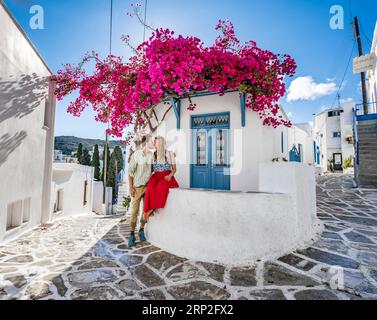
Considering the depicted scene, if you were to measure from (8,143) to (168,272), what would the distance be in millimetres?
4696

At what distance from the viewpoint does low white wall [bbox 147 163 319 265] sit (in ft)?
13.3

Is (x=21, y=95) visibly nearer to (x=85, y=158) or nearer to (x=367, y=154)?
(x=367, y=154)

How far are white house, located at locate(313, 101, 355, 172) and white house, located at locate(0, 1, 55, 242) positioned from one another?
3280cm

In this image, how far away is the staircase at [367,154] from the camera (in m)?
13.2

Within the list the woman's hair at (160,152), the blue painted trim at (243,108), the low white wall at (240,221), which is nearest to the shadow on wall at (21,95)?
the woman's hair at (160,152)

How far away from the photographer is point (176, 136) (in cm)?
673

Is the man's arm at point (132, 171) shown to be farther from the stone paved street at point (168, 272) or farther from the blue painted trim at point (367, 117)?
the blue painted trim at point (367, 117)

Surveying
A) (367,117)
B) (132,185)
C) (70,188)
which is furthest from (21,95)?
(367,117)

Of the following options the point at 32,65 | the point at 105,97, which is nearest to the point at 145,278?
the point at 105,97

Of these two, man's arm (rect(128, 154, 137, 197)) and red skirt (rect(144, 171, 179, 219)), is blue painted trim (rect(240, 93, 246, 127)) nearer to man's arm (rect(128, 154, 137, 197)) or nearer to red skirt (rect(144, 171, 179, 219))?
red skirt (rect(144, 171, 179, 219))

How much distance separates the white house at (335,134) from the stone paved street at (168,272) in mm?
31242

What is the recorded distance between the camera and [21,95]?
593 cm
